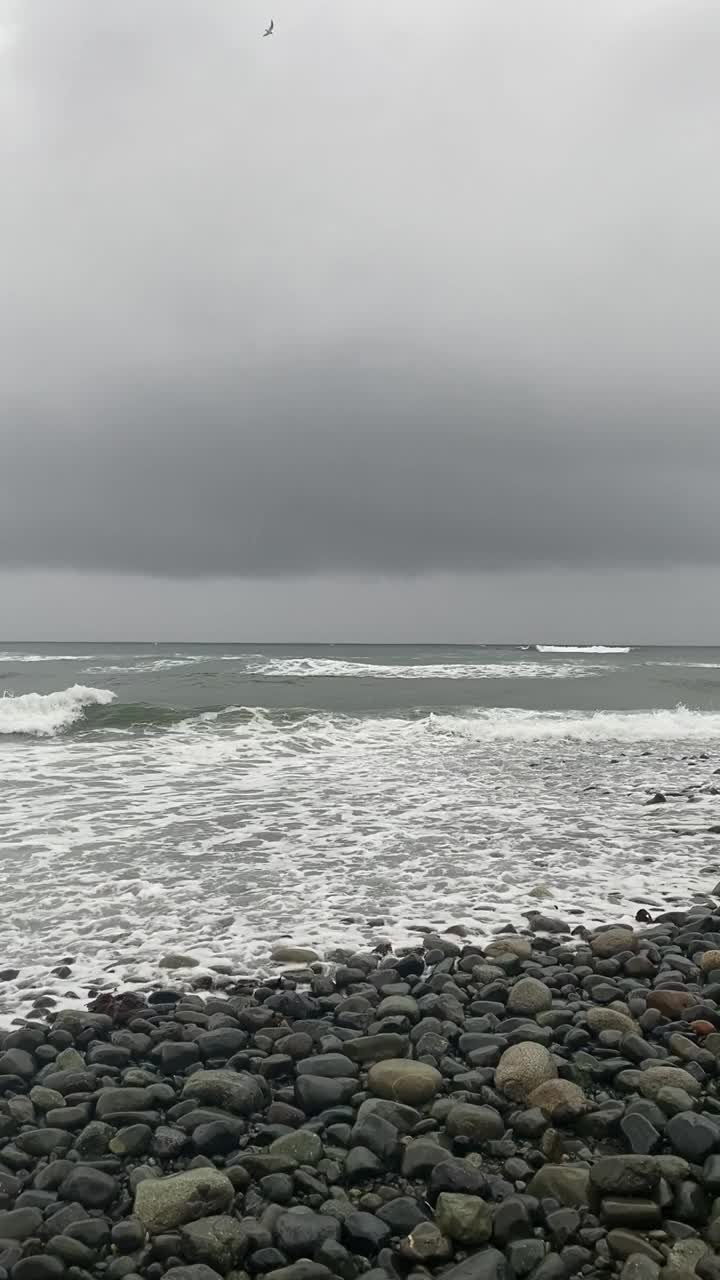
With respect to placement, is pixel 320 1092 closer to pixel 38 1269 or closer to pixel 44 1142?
pixel 44 1142

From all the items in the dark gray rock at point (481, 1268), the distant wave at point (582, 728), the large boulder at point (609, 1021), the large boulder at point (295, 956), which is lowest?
the distant wave at point (582, 728)

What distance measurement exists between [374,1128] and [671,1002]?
6.78ft

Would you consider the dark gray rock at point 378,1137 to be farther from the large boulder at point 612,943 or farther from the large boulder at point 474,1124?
the large boulder at point 612,943

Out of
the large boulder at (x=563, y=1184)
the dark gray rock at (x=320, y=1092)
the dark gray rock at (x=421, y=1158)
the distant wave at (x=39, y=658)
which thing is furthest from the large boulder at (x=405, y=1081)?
the distant wave at (x=39, y=658)

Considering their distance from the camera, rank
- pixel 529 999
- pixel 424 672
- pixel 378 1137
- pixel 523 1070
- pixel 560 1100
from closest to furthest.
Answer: pixel 378 1137, pixel 560 1100, pixel 523 1070, pixel 529 999, pixel 424 672

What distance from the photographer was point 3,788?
11.3 m

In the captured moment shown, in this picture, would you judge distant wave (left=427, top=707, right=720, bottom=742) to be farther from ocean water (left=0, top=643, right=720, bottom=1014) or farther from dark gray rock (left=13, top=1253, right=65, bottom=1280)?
dark gray rock (left=13, top=1253, right=65, bottom=1280)

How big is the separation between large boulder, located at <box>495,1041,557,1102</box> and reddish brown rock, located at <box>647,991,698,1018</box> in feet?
3.22

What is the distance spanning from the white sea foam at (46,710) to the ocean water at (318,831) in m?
0.16

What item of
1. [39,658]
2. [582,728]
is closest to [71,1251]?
[582,728]

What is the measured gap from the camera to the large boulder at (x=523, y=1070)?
3.83 m

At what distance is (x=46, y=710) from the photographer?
73.5ft

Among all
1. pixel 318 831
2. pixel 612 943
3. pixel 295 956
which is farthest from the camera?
pixel 318 831

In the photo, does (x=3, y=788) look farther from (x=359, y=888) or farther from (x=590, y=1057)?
(x=590, y=1057)
